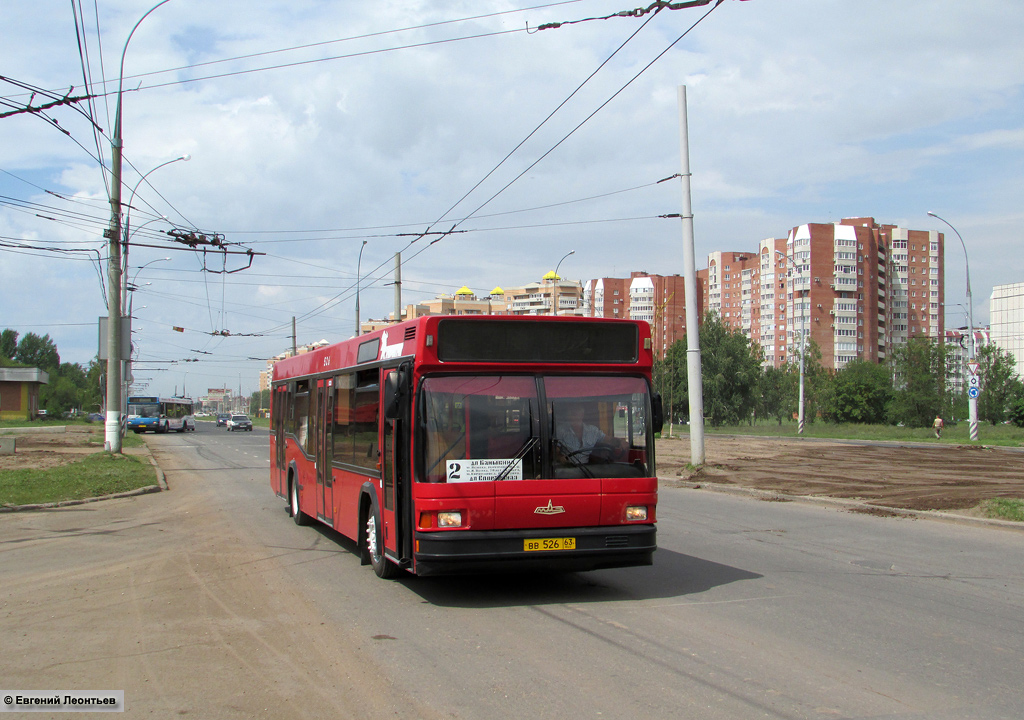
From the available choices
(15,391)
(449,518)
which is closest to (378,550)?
(449,518)

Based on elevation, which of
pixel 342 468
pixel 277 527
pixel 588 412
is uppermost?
pixel 588 412

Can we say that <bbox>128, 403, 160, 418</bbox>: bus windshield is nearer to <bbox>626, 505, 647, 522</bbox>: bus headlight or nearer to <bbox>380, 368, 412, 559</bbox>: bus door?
<bbox>380, 368, 412, 559</bbox>: bus door

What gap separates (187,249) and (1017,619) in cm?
2013

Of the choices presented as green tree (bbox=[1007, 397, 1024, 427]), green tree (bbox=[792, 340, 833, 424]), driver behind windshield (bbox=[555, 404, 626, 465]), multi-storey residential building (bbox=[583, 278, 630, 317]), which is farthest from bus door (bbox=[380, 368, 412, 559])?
multi-storey residential building (bbox=[583, 278, 630, 317])

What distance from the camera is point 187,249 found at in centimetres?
2205

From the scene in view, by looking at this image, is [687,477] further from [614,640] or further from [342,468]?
[614,640]

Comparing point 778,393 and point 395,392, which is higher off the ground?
point 778,393

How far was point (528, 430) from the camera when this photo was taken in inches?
298

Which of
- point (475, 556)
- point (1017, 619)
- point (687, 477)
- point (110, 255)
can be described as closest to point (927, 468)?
point (687, 477)

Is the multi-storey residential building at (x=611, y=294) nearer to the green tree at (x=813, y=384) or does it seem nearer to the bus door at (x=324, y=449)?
the green tree at (x=813, y=384)

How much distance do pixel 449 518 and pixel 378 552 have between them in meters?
1.74

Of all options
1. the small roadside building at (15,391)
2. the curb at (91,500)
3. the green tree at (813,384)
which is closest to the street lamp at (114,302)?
the curb at (91,500)

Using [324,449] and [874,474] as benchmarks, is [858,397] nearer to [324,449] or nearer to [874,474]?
[874,474]

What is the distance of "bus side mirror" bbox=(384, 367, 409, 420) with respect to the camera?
24.6ft
